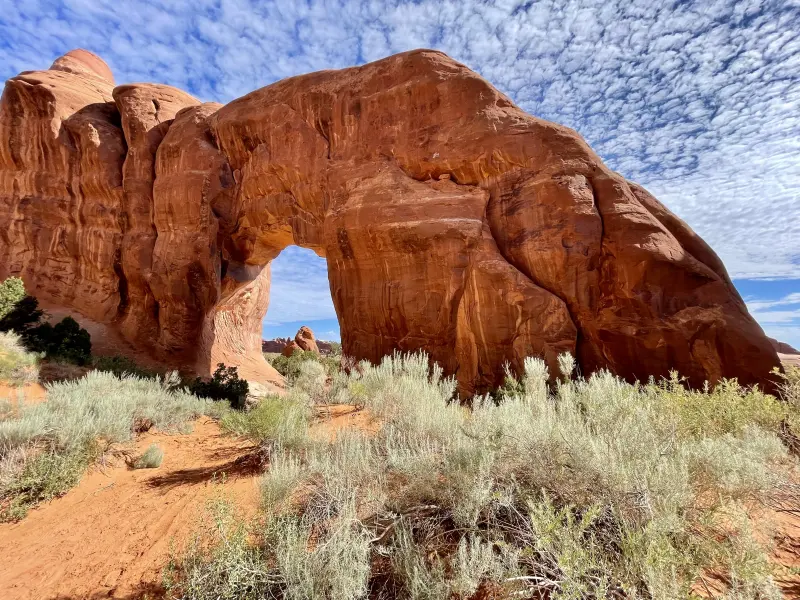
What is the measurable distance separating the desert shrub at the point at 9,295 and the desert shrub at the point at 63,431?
7.37m

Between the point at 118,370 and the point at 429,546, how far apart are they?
12.9 meters

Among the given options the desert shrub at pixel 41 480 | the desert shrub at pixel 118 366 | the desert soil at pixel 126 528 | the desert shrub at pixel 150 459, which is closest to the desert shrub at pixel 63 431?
the desert shrub at pixel 41 480

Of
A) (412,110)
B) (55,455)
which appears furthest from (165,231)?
(55,455)

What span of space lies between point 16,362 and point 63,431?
680 cm

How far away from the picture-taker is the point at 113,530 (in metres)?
3.84

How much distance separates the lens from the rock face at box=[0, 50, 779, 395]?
806 centimetres

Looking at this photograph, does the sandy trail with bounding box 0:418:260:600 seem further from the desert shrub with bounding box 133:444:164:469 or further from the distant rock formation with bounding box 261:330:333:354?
the distant rock formation with bounding box 261:330:333:354

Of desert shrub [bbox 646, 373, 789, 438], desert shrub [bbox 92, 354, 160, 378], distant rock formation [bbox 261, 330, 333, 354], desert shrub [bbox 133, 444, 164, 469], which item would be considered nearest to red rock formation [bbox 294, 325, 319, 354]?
distant rock formation [bbox 261, 330, 333, 354]

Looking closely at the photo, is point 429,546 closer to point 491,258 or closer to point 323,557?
point 323,557

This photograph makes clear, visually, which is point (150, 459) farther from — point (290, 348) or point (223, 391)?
point (290, 348)

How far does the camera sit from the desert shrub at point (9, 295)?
12.4 m

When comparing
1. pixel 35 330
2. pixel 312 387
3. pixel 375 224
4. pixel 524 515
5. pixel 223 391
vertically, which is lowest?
pixel 223 391

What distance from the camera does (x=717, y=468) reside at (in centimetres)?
258

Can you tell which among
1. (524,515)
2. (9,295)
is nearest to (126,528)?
(524,515)
